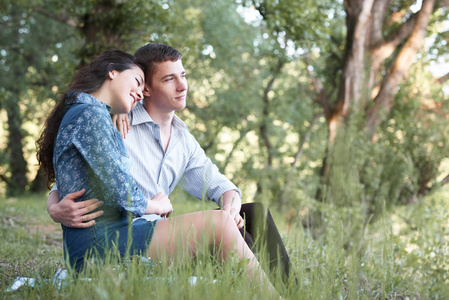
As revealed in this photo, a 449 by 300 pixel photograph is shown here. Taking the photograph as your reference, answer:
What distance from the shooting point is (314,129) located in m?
19.6

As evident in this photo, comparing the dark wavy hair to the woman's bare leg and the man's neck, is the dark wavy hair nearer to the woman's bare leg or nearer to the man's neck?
the man's neck

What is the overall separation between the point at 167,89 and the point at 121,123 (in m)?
0.38

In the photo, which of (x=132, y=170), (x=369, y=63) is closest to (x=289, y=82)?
(x=369, y=63)

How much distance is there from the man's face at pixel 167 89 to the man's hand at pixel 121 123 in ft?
0.82

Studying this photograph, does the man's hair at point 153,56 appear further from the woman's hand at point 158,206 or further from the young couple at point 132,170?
the woman's hand at point 158,206

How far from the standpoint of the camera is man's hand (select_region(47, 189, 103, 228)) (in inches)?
92.9

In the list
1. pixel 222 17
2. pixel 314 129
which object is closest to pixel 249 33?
pixel 222 17

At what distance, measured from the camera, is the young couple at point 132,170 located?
92.7 inches

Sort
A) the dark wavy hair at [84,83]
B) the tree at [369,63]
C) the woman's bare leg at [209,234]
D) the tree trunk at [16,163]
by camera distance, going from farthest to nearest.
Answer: the tree trunk at [16,163]
the tree at [369,63]
the dark wavy hair at [84,83]
the woman's bare leg at [209,234]

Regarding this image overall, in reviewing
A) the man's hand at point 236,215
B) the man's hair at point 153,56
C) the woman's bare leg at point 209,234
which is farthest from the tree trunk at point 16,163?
the woman's bare leg at point 209,234

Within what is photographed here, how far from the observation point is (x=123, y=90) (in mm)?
2695

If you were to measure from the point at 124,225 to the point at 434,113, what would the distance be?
35.8ft

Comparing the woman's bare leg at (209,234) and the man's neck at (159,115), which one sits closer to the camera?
the woman's bare leg at (209,234)

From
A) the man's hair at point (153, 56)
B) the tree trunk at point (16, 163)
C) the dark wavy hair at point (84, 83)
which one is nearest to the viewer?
the dark wavy hair at point (84, 83)
